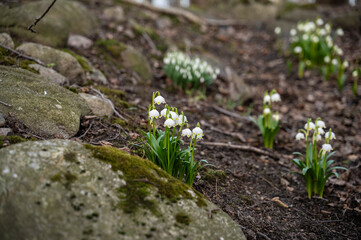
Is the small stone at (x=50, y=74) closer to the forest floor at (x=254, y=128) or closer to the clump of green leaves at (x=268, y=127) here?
the forest floor at (x=254, y=128)

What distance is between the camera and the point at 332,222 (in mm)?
2652

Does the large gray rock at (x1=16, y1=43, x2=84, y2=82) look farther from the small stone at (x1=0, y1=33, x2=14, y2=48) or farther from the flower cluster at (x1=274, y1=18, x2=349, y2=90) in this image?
the flower cluster at (x1=274, y1=18, x2=349, y2=90)

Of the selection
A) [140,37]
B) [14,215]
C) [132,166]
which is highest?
[140,37]

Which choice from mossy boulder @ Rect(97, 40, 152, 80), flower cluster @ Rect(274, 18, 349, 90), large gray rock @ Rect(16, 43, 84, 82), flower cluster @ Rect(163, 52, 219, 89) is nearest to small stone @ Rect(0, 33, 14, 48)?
large gray rock @ Rect(16, 43, 84, 82)

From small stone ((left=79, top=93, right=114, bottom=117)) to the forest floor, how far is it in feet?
0.48

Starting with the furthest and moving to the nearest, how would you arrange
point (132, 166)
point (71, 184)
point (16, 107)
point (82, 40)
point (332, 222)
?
point (82, 40) < point (332, 222) < point (16, 107) < point (132, 166) < point (71, 184)

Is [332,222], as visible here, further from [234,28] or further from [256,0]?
[256,0]

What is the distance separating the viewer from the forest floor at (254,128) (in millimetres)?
2594

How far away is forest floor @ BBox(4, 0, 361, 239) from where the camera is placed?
259cm

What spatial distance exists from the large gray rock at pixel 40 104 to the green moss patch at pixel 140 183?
0.77 m

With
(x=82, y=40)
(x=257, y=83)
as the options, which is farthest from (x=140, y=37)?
(x=257, y=83)

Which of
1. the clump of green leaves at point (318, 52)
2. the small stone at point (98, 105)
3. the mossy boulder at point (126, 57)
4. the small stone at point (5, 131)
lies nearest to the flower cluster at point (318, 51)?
the clump of green leaves at point (318, 52)

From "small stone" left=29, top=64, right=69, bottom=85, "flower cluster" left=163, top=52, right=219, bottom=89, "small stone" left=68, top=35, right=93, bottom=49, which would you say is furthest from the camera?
"flower cluster" left=163, top=52, right=219, bottom=89

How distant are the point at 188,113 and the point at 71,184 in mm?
2626
